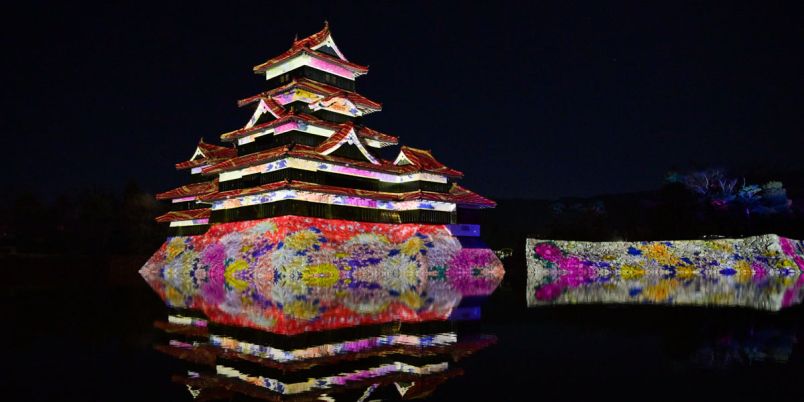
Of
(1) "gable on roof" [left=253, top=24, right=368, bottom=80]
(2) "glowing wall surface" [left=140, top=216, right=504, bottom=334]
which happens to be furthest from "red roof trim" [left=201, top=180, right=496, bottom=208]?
(1) "gable on roof" [left=253, top=24, right=368, bottom=80]

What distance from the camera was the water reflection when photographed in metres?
10.1

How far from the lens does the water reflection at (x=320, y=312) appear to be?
10.1 meters

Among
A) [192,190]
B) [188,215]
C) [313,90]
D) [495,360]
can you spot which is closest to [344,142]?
[313,90]

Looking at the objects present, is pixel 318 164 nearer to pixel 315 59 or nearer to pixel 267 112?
pixel 267 112

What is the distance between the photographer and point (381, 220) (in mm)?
45750

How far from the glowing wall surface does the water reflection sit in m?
0.09

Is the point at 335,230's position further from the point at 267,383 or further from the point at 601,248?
the point at 267,383

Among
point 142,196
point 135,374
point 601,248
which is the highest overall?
point 142,196

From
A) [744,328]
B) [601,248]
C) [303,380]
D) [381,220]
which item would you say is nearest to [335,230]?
[381,220]

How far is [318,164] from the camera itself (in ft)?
142

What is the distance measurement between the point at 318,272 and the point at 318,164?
9591mm

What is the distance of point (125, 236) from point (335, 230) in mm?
40045

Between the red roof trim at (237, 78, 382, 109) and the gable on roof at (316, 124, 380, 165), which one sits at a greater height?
the red roof trim at (237, 78, 382, 109)

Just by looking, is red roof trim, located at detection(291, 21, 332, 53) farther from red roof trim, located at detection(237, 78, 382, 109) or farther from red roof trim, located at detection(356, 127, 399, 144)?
red roof trim, located at detection(356, 127, 399, 144)
